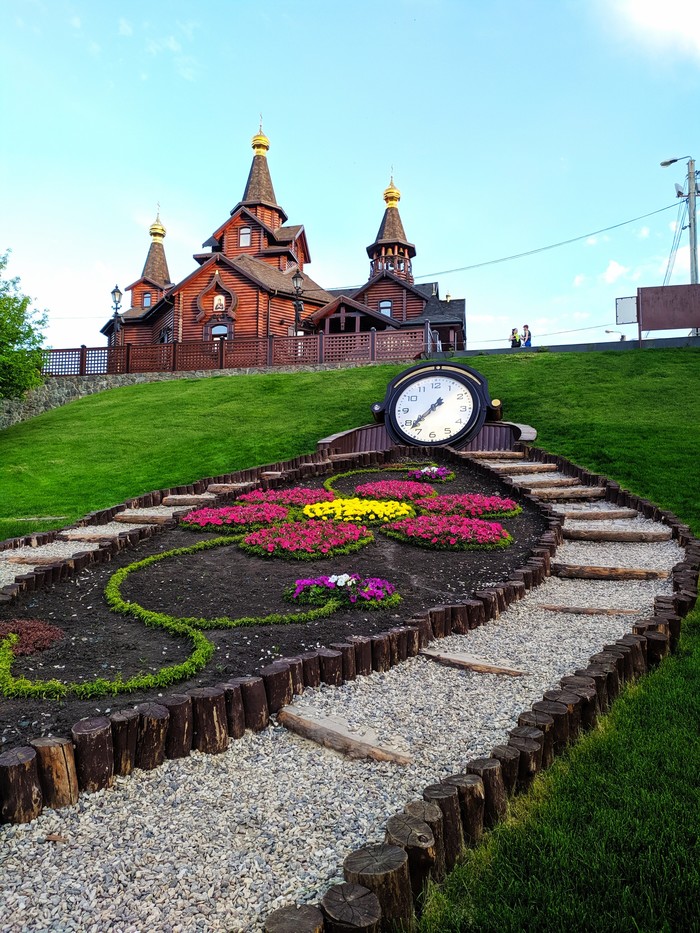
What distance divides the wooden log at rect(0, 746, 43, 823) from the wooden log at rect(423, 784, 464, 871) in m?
1.73

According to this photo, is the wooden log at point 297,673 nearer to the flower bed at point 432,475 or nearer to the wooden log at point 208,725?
the wooden log at point 208,725

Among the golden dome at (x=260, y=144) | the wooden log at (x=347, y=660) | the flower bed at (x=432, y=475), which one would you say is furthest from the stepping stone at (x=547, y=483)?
the golden dome at (x=260, y=144)

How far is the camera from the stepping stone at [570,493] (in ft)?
30.0

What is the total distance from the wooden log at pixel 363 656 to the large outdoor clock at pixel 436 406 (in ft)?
26.0

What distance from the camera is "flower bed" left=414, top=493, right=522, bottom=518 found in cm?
820

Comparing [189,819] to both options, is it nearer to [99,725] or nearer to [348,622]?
[99,725]

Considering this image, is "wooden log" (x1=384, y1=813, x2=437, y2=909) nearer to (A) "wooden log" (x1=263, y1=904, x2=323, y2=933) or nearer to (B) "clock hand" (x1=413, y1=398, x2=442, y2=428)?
(A) "wooden log" (x1=263, y1=904, x2=323, y2=933)

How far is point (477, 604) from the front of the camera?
4938mm

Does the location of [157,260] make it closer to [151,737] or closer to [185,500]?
[185,500]

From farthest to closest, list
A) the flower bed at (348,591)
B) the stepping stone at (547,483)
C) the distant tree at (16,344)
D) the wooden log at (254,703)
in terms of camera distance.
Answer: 1. the distant tree at (16,344)
2. the stepping stone at (547,483)
3. the flower bed at (348,591)
4. the wooden log at (254,703)

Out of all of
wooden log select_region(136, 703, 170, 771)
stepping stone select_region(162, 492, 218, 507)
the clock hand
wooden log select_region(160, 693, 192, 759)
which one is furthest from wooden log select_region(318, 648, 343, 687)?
the clock hand

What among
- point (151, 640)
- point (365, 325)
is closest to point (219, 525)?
point (151, 640)

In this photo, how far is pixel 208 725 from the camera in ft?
10.4

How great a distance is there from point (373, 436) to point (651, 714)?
9417mm
